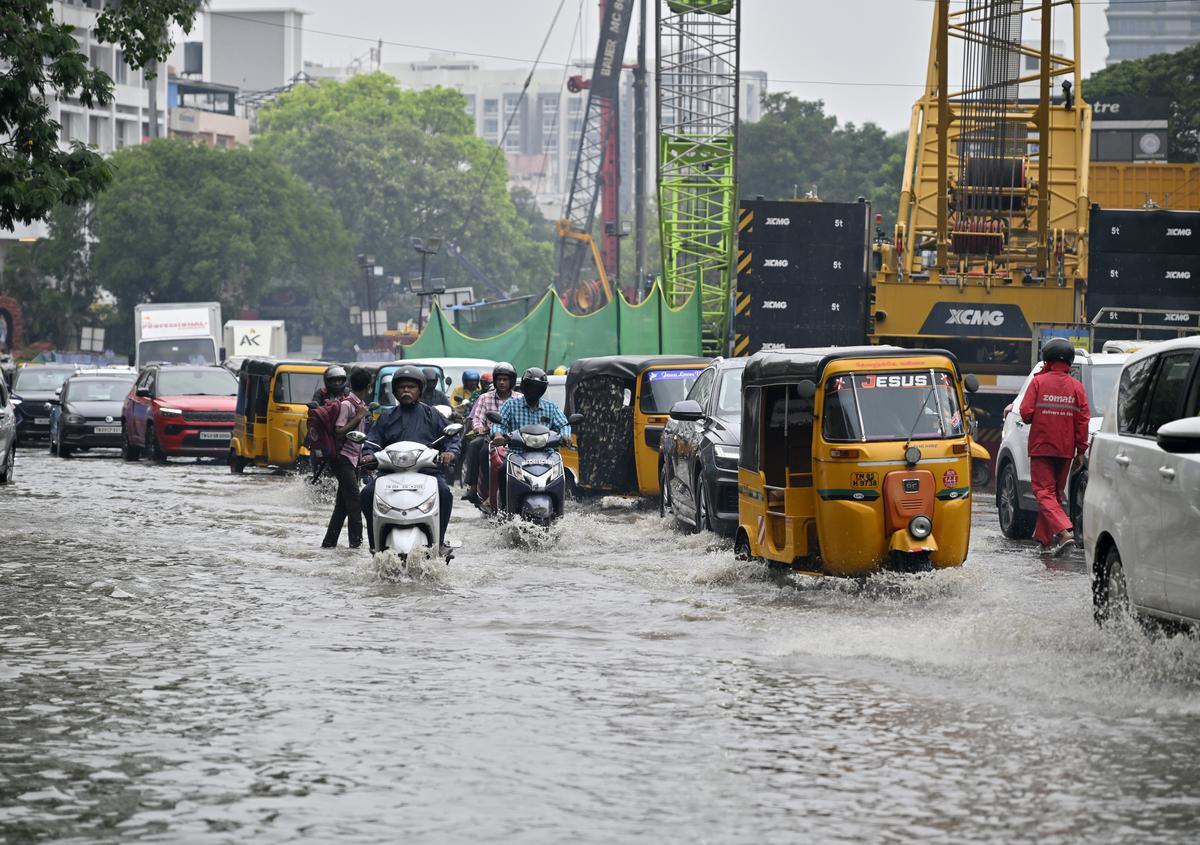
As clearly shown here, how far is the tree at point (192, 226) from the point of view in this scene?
90.9 m

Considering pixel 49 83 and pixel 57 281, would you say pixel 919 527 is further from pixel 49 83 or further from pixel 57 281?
pixel 57 281

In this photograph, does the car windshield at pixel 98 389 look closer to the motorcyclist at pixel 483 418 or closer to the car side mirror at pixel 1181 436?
the motorcyclist at pixel 483 418

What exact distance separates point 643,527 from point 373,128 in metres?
98.4

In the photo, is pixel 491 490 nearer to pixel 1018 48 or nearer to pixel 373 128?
pixel 1018 48

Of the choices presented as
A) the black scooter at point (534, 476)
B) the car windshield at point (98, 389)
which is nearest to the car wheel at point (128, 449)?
the car windshield at point (98, 389)

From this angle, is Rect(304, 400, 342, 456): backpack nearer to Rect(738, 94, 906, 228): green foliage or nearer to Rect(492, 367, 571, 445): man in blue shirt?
Rect(492, 367, 571, 445): man in blue shirt

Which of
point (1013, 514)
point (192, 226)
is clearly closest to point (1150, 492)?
point (1013, 514)

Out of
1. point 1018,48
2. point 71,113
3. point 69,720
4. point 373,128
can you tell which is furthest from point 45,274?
point 69,720

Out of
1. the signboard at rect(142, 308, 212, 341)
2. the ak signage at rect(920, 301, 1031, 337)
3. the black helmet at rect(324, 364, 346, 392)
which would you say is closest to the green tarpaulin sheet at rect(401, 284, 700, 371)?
the ak signage at rect(920, 301, 1031, 337)

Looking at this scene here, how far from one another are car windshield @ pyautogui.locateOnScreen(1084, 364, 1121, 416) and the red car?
61.3 ft

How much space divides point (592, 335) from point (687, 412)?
19.3 m

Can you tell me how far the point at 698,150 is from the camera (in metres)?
62.2

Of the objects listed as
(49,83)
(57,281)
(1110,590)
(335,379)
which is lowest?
(1110,590)

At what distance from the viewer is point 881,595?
13.8m
